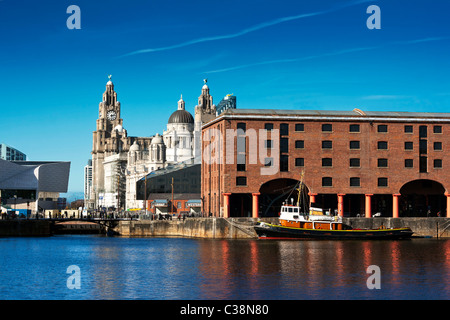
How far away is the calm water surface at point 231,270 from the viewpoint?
50.3 metres

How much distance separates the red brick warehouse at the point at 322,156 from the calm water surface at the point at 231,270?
15.1 meters

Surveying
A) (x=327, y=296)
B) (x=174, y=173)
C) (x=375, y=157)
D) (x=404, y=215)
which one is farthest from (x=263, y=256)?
(x=174, y=173)

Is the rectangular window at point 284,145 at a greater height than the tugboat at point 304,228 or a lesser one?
greater

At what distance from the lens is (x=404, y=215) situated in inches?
4567

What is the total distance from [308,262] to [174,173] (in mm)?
89790

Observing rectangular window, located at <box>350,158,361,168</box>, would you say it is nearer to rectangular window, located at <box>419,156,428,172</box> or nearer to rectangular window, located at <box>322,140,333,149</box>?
rectangular window, located at <box>322,140,333,149</box>

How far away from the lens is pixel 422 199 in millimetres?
117312

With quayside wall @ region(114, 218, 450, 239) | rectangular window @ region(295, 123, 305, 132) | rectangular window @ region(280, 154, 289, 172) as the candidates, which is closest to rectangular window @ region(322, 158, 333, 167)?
rectangular window @ region(280, 154, 289, 172)

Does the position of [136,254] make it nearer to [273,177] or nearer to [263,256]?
[263,256]

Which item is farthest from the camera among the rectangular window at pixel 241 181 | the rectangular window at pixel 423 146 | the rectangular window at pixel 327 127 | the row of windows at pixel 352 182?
the rectangular window at pixel 423 146

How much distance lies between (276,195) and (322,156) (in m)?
9.91

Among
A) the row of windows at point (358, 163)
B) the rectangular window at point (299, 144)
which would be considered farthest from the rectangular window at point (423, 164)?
the rectangular window at point (299, 144)

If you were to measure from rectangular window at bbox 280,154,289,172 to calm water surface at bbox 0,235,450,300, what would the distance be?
1553 centimetres

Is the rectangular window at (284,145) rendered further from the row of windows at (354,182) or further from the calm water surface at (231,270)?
the calm water surface at (231,270)
